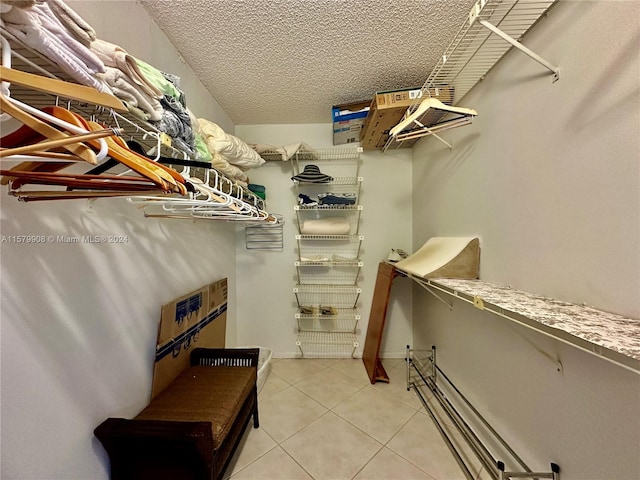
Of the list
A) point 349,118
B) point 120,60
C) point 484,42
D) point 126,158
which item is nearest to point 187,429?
point 126,158

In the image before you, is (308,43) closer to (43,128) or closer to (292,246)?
(43,128)

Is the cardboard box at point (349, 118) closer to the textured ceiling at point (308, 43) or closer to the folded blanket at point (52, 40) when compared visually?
the textured ceiling at point (308, 43)

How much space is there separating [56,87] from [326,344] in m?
2.65

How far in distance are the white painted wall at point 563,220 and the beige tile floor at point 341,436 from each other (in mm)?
448

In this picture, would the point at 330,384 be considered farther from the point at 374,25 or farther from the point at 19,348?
the point at 374,25

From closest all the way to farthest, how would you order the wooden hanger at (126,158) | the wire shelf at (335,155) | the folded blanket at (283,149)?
the wooden hanger at (126,158), the folded blanket at (283,149), the wire shelf at (335,155)

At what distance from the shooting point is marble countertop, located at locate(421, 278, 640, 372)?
1.79 feet

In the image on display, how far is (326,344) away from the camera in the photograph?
263 centimetres

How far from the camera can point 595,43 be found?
0.83 m

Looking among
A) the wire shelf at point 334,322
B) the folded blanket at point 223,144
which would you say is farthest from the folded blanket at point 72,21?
the wire shelf at point 334,322

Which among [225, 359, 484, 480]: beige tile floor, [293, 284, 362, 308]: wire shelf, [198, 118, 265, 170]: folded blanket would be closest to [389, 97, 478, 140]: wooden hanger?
[198, 118, 265, 170]: folded blanket

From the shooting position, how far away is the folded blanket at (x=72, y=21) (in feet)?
1.65

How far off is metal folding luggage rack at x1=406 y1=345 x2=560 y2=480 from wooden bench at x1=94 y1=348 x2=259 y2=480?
117 centimetres

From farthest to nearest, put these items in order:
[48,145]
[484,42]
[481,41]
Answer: [481,41] → [484,42] → [48,145]
